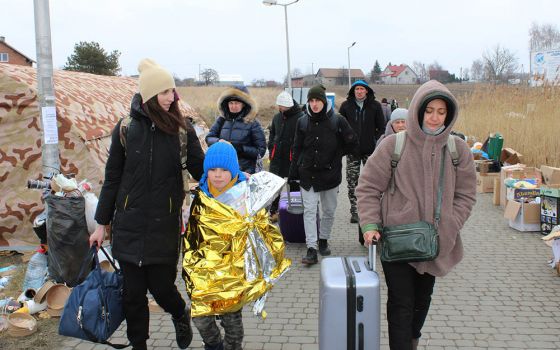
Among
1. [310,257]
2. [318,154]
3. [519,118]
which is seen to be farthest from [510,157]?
[310,257]

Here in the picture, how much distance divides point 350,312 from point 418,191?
0.80 meters

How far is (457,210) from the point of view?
2973 millimetres

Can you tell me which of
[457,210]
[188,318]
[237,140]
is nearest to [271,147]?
[237,140]

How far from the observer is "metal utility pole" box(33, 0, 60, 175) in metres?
4.86

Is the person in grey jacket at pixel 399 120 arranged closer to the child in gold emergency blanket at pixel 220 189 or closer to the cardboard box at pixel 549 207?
the cardboard box at pixel 549 207

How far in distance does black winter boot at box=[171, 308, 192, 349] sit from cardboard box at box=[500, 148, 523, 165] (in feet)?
26.2

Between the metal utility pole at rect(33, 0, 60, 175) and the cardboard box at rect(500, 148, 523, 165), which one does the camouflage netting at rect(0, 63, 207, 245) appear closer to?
the metal utility pole at rect(33, 0, 60, 175)

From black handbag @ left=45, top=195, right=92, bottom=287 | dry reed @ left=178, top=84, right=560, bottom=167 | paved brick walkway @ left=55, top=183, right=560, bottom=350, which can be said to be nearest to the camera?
paved brick walkway @ left=55, top=183, right=560, bottom=350

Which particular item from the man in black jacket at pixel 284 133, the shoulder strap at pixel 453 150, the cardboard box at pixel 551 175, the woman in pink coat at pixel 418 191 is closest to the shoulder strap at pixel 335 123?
the man in black jacket at pixel 284 133

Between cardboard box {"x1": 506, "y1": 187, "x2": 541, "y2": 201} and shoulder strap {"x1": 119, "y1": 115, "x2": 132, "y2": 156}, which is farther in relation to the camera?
cardboard box {"x1": 506, "y1": 187, "x2": 541, "y2": 201}

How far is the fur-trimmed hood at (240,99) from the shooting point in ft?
19.2

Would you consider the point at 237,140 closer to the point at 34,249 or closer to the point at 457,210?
the point at 34,249

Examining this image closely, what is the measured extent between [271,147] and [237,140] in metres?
1.67

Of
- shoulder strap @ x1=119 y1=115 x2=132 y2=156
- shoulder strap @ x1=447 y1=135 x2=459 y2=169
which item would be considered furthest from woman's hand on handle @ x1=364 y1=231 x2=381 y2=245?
shoulder strap @ x1=119 y1=115 x2=132 y2=156
